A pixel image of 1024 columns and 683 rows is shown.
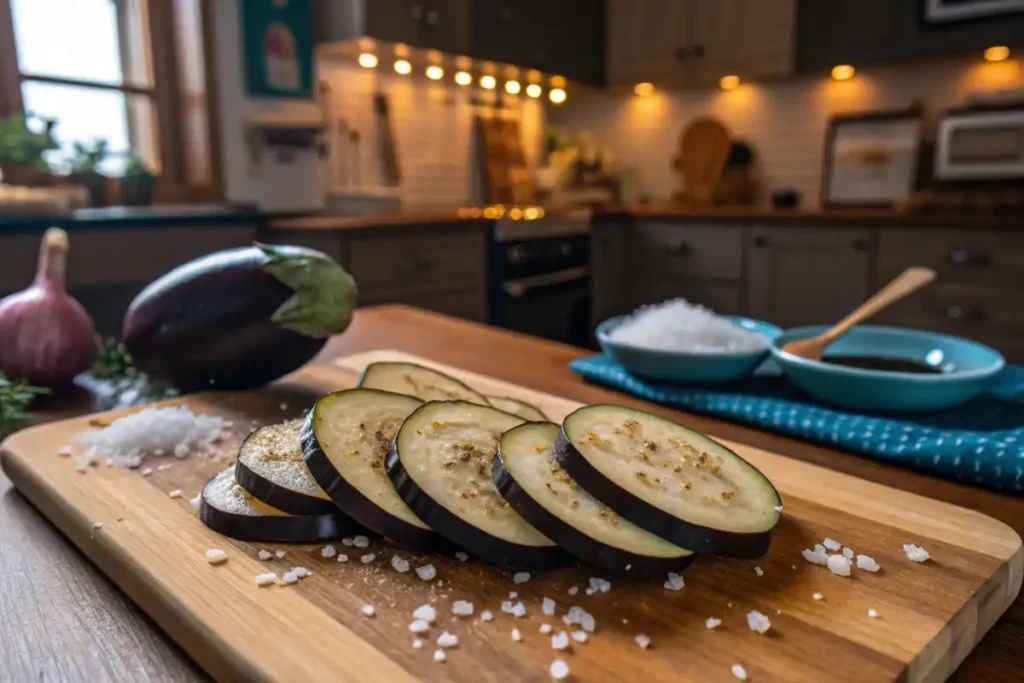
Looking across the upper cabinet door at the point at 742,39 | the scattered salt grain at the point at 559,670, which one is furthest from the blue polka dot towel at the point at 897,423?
the upper cabinet door at the point at 742,39

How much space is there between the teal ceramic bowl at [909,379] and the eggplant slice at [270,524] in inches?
22.8

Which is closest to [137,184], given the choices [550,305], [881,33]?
[550,305]

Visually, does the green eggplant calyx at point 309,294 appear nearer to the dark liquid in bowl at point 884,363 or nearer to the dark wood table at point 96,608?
the dark wood table at point 96,608

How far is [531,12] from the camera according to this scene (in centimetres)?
382

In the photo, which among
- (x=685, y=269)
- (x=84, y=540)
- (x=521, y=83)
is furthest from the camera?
(x=521, y=83)

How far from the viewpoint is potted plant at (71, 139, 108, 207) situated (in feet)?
8.31

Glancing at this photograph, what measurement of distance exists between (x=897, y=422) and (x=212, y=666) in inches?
28.5

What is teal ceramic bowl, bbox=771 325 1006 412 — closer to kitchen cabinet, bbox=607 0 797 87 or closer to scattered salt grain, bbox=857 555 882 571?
scattered salt grain, bbox=857 555 882 571

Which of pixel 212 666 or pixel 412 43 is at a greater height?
pixel 412 43

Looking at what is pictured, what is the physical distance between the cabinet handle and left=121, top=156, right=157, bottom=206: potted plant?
10.1 feet

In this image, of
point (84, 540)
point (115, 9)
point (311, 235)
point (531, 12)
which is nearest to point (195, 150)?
point (115, 9)

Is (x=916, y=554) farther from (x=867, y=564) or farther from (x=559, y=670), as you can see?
(x=559, y=670)

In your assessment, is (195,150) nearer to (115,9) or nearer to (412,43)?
(115,9)

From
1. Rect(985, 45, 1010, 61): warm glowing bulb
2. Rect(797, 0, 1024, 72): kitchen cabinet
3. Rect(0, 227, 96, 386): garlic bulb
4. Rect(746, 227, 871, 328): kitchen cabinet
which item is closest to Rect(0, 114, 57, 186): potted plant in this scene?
Rect(0, 227, 96, 386): garlic bulb
